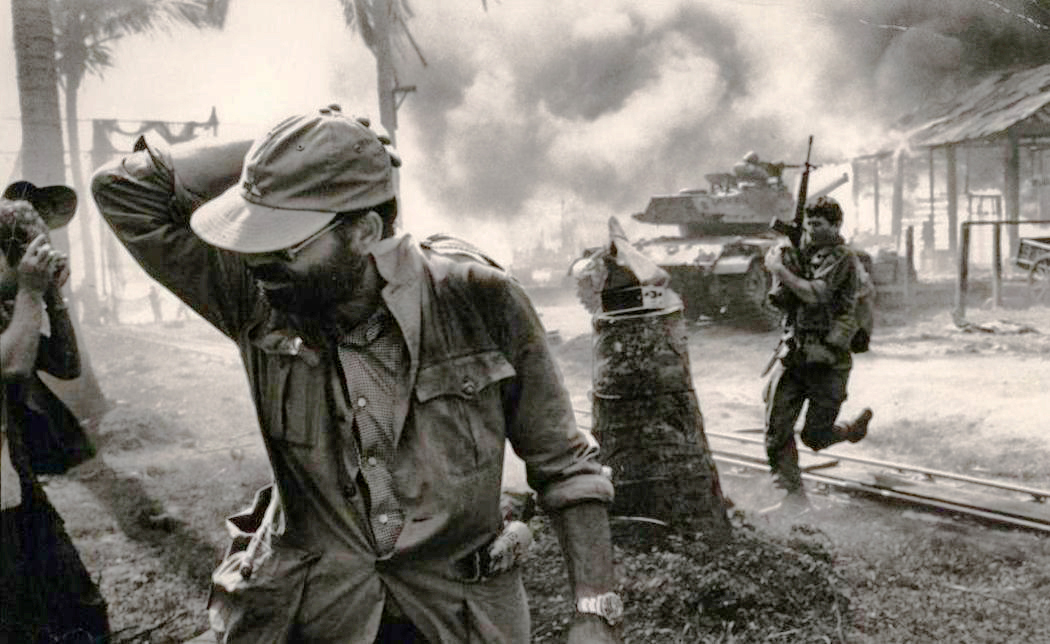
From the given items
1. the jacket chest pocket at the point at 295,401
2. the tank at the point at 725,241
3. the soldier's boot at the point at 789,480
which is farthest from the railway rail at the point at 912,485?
the tank at the point at 725,241

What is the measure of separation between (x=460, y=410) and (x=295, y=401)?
33 centimetres

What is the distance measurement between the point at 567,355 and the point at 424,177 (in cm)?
1734

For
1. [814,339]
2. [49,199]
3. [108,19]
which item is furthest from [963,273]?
[108,19]

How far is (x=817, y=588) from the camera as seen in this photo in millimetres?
4367

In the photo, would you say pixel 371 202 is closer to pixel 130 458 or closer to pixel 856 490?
pixel 856 490

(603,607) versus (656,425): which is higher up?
(603,607)

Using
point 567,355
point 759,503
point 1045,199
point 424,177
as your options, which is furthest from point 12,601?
point 1045,199

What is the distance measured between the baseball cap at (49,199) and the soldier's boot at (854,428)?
17.5 ft

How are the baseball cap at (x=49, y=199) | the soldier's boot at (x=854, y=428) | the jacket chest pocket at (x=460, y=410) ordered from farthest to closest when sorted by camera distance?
the soldier's boot at (x=854, y=428), the baseball cap at (x=49, y=199), the jacket chest pocket at (x=460, y=410)

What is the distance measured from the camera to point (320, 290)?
1696 millimetres

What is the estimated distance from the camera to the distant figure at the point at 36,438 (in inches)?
134

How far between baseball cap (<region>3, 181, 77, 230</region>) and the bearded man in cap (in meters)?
2.37

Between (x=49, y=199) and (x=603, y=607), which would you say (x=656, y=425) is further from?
(x=49, y=199)

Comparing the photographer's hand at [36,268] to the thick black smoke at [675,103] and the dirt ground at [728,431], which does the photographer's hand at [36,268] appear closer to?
the dirt ground at [728,431]
